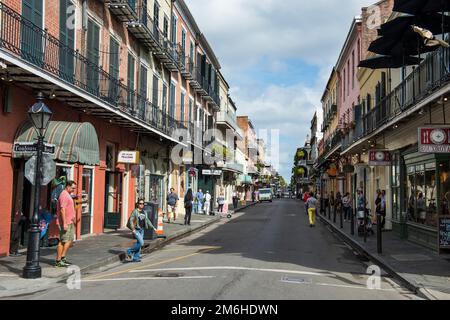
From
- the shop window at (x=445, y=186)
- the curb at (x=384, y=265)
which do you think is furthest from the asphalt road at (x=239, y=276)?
the shop window at (x=445, y=186)

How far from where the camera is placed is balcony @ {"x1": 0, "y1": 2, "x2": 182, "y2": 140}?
11.0 metres

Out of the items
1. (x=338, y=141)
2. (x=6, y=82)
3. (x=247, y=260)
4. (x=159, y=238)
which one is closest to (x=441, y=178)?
(x=247, y=260)

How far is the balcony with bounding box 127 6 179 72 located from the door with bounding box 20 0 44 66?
23.0 feet

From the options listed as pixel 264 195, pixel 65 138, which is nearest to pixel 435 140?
pixel 65 138

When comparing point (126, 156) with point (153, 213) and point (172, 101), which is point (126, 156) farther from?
point (172, 101)

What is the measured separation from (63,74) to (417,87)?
10240 millimetres

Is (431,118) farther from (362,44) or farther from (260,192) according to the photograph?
(260,192)

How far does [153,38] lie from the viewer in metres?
21.7

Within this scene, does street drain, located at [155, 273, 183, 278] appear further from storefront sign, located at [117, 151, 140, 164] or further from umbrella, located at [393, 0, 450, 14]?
storefront sign, located at [117, 151, 140, 164]

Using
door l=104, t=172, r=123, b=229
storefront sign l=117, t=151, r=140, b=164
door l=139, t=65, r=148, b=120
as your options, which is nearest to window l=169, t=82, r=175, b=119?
door l=139, t=65, r=148, b=120

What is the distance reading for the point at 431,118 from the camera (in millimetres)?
13609

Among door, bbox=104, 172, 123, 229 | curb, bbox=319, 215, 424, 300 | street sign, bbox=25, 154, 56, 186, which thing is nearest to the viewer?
curb, bbox=319, 215, 424, 300

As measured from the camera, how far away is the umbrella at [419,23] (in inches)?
514
